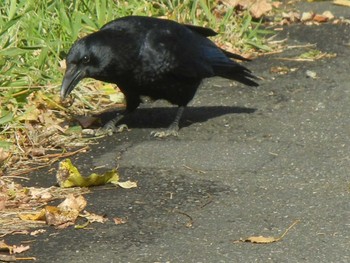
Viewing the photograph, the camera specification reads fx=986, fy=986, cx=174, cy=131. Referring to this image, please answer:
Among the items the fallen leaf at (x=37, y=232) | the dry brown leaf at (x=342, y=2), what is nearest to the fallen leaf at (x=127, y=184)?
the fallen leaf at (x=37, y=232)

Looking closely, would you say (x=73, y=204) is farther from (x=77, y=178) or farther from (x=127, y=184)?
(x=127, y=184)

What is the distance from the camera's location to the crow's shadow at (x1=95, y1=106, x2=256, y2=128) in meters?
7.60

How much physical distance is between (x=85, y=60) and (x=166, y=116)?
3.89ft

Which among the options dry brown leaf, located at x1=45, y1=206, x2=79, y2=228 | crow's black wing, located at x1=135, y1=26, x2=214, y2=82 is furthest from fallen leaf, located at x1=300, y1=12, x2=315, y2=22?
dry brown leaf, located at x1=45, y1=206, x2=79, y2=228

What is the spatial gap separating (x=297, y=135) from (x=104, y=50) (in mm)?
1500

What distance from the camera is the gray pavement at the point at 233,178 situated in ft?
16.5

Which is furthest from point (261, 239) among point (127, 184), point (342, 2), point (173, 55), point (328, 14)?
point (342, 2)

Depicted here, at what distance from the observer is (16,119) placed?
707 cm

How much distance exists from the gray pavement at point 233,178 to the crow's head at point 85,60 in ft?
1.68

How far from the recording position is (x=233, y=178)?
6.17 metres

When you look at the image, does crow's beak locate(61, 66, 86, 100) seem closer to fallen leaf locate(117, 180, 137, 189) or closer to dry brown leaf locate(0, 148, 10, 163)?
dry brown leaf locate(0, 148, 10, 163)

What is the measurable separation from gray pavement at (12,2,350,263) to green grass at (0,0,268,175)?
56 cm

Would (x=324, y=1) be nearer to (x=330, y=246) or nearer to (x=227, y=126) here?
(x=227, y=126)

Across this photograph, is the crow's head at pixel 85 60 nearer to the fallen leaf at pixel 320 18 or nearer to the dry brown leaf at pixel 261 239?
the dry brown leaf at pixel 261 239
